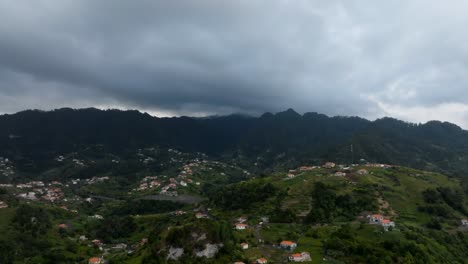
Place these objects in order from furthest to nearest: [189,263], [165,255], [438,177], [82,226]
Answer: [438,177] < [82,226] < [165,255] < [189,263]

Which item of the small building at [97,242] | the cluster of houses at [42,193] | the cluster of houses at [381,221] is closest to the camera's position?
the cluster of houses at [381,221]

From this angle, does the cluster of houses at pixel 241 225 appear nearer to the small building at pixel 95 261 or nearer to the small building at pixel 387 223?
the small building at pixel 95 261

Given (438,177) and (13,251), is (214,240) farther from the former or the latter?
(438,177)

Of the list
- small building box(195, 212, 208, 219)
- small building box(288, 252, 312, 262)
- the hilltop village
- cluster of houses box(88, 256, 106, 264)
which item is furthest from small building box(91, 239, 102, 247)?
small building box(288, 252, 312, 262)

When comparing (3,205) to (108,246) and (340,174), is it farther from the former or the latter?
(340,174)

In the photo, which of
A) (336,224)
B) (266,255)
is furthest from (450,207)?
(266,255)

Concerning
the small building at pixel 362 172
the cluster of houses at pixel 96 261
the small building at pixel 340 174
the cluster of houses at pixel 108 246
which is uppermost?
the small building at pixel 362 172

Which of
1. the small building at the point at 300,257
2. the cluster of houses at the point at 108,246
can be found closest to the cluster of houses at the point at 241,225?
the small building at the point at 300,257

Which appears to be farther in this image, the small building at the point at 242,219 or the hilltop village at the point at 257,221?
the small building at the point at 242,219

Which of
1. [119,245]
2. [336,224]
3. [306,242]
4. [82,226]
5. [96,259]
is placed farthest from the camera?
[82,226]
